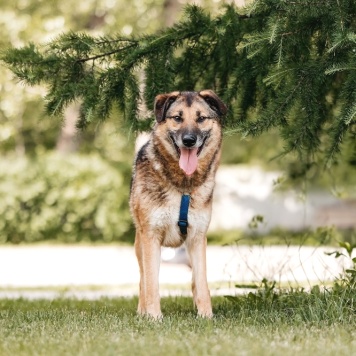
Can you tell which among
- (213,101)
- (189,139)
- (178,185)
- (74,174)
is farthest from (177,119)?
(74,174)

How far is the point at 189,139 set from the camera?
6.16m

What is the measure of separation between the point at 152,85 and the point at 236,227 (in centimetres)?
1899

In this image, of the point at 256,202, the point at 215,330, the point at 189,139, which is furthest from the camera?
the point at 256,202

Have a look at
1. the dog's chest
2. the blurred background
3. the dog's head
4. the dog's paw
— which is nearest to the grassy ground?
the dog's paw

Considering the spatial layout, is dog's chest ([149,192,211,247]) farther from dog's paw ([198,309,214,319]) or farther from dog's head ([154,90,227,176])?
dog's paw ([198,309,214,319])

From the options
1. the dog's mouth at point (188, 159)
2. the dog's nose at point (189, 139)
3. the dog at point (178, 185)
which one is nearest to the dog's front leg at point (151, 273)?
the dog at point (178, 185)

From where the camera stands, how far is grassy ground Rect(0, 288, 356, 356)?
4.72 meters

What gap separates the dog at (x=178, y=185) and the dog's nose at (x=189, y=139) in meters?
0.06

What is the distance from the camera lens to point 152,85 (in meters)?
7.00

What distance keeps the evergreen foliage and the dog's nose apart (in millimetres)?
333

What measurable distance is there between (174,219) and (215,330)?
4.07 ft

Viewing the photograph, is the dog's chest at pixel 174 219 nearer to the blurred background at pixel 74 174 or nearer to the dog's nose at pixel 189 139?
the dog's nose at pixel 189 139

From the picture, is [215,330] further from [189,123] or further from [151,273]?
[189,123]

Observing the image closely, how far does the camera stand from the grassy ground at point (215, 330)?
472cm
